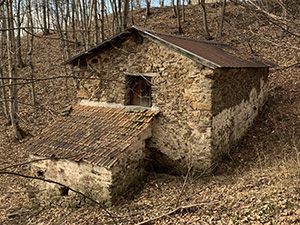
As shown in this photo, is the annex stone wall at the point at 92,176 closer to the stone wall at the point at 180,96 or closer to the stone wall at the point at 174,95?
the stone wall at the point at 174,95

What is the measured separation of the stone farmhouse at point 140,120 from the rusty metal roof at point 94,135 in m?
0.03

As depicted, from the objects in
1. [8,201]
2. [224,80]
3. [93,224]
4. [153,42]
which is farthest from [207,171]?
[8,201]

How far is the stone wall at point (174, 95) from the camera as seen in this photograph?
6.61 m

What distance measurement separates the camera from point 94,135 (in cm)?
668

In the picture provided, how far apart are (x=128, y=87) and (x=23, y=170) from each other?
4951 millimetres

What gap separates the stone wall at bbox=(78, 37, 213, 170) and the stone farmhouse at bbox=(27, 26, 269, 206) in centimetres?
3

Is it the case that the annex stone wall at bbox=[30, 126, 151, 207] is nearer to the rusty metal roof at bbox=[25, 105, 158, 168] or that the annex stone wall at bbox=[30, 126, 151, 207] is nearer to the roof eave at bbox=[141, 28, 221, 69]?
the rusty metal roof at bbox=[25, 105, 158, 168]

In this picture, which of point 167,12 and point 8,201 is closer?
point 8,201

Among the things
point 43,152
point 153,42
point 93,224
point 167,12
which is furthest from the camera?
point 167,12

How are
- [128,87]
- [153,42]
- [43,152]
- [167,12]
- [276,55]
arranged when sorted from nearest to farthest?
[43,152], [153,42], [128,87], [276,55], [167,12]

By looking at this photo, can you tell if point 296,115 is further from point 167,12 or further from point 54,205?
point 167,12

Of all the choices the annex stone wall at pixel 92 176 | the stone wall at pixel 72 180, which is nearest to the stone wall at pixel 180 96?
the annex stone wall at pixel 92 176

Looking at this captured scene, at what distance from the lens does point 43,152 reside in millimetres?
6488

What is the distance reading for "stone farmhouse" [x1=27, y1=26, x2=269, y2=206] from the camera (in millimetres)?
6113
